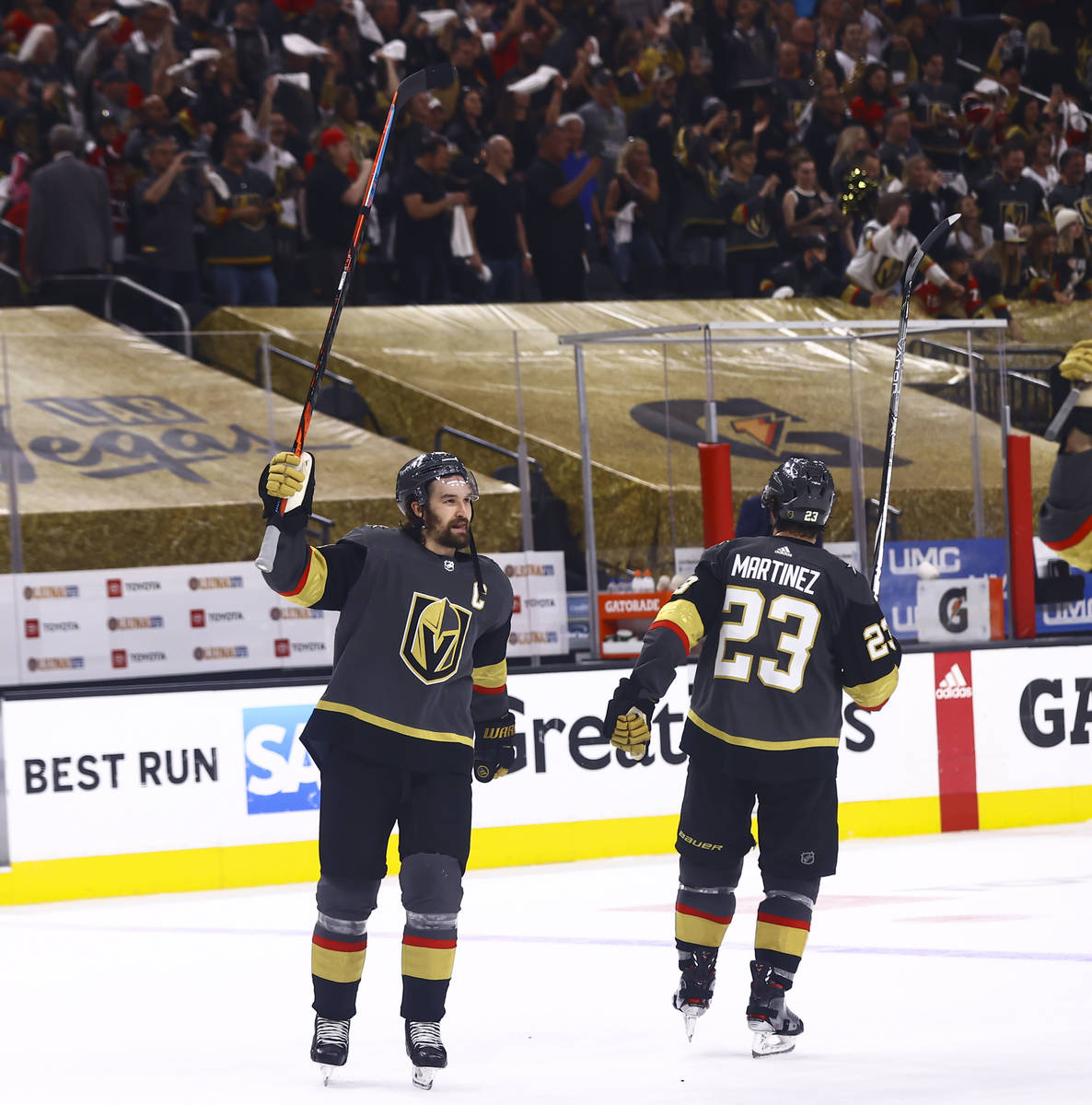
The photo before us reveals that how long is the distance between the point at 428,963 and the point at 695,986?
72 cm

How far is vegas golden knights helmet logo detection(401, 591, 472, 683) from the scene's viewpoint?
181 inches

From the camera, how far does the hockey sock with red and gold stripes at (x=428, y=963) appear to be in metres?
4.50


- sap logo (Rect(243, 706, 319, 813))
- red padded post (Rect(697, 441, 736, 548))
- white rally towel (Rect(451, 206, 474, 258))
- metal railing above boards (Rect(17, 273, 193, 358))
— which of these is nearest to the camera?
sap logo (Rect(243, 706, 319, 813))

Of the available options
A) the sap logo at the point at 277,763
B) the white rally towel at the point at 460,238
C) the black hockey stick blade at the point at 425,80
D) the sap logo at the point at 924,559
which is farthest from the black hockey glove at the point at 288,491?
the white rally towel at the point at 460,238

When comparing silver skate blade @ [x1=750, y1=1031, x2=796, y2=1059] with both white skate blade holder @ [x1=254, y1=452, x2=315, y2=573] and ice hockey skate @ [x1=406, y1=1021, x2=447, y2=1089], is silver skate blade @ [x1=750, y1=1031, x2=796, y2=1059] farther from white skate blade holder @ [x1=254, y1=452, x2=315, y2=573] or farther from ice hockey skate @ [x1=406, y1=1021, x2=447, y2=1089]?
white skate blade holder @ [x1=254, y1=452, x2=315, y2=573]

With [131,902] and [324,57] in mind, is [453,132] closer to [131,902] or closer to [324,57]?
[324,57]

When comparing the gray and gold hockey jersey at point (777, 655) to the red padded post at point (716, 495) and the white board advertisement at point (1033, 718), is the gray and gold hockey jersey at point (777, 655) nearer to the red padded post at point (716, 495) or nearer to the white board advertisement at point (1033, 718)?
the red padded post at point (716, 495)

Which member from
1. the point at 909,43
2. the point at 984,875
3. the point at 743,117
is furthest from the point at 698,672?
the point at 909,43

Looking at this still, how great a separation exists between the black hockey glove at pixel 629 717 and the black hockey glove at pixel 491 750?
0.87ft

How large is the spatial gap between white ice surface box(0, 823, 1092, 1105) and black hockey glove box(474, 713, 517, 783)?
70 cm

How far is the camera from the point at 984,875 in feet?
25.9

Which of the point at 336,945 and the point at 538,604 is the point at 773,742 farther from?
the point at 538,604

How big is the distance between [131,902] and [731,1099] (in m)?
4.43

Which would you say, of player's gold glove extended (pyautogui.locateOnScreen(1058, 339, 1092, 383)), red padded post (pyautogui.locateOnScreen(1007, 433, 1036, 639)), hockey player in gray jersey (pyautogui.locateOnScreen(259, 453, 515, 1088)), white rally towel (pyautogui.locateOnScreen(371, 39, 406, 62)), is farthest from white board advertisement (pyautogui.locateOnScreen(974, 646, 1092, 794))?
player's gold glove extended (pyautogui.locateOnScreen(1058, 339, 1092, 383))
